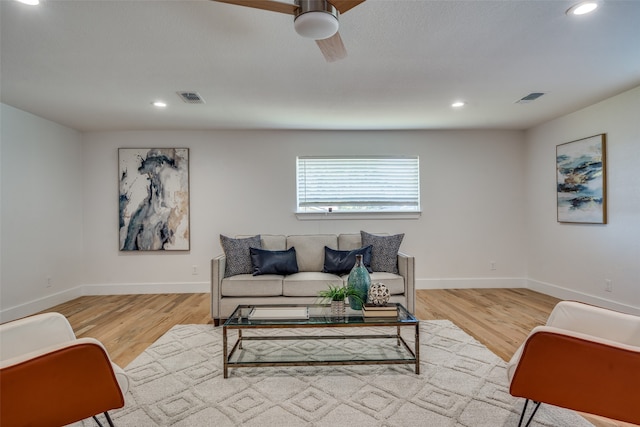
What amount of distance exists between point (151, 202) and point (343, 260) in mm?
3052

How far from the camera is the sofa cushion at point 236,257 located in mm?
3652

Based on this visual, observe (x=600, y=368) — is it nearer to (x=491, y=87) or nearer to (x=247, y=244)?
(x=491, y=87)

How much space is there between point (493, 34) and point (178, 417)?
Answer: 3.13 metres

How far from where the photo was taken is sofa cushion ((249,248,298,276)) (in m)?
3.62

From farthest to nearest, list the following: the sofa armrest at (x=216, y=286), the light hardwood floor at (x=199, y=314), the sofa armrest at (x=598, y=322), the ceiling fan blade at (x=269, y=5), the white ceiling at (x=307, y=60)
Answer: the sofa armrest at (x=216, y=286) → the light hardwood floor at (x=199, y=314) → the white ceiling at (x=307, y=60) → the ceiling fan blade at (x=269, y=5) → the sofa armrest at (x=598, y=322)

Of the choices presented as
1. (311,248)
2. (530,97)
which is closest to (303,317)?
(311,248)

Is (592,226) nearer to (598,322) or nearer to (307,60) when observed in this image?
(598,322)

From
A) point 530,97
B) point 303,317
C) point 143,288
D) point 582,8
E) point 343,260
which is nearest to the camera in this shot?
point 582,8

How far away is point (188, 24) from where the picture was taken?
2.17 meters

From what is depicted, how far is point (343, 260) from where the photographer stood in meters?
3.75

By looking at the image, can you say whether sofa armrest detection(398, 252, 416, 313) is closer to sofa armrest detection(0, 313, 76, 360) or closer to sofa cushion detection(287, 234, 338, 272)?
sofa cushion detection(287, 234, 338, 272)

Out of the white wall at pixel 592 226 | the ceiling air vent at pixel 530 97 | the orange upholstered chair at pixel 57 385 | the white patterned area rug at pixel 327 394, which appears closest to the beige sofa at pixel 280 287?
the white patterned area rug at pixel 327 394

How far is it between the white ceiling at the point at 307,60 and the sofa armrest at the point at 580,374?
1.86 metres

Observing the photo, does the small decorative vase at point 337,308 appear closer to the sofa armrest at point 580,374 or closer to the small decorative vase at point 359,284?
the small decorative vase at point 359,284
